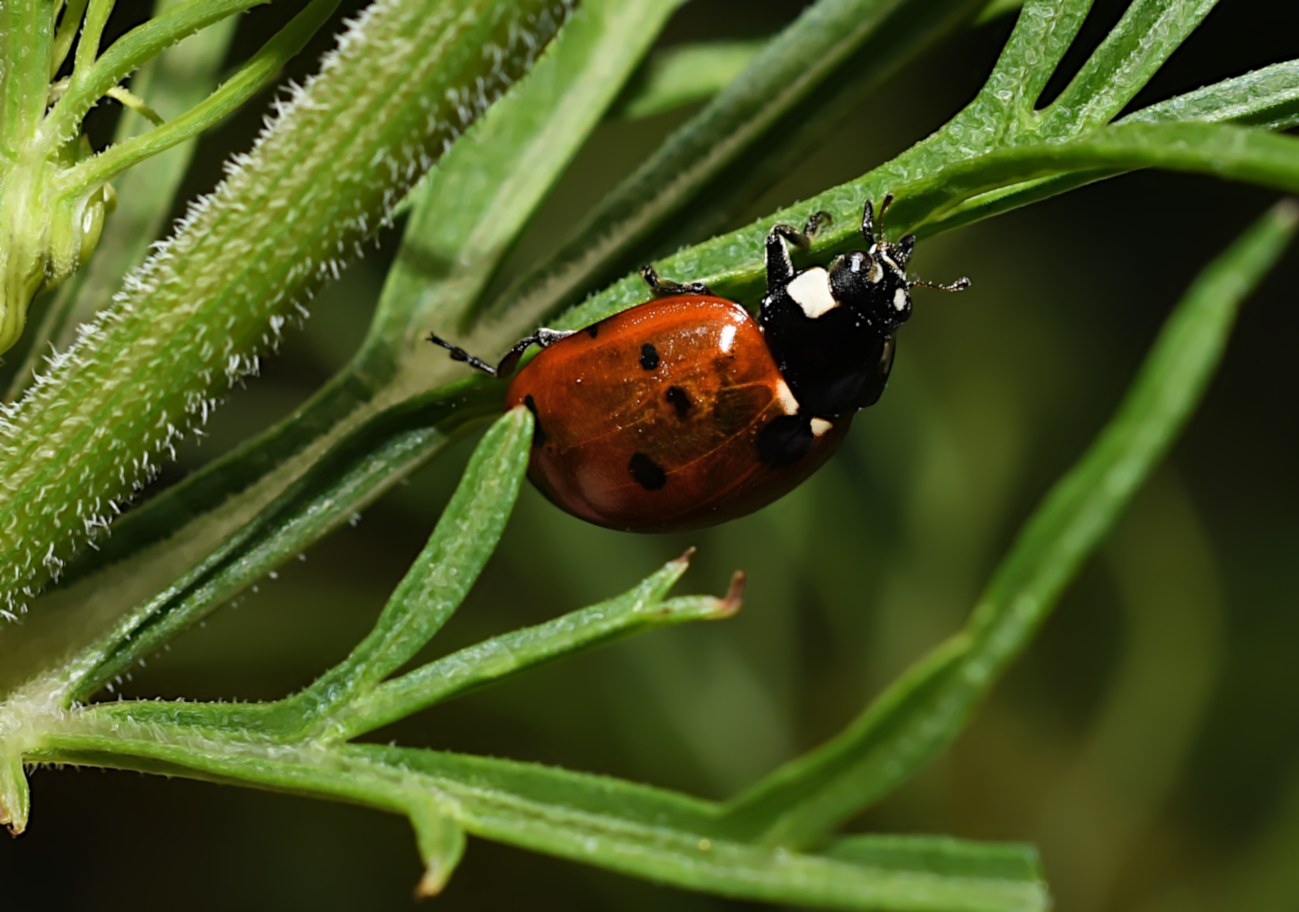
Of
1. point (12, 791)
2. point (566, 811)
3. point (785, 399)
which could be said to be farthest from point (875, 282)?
point (12, 791)

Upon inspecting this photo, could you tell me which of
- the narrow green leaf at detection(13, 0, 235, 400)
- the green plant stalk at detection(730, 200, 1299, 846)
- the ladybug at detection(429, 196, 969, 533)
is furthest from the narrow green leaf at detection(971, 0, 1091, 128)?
the narrow green leaf at detection(13, 0, 235, 400)

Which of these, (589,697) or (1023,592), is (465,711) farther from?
(1023,592)

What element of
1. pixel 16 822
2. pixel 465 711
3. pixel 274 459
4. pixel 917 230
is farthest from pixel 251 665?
pixel 917 230

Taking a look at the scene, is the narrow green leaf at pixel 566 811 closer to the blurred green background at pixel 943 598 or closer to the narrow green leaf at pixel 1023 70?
the narrow green leaf at pixel 1023 70

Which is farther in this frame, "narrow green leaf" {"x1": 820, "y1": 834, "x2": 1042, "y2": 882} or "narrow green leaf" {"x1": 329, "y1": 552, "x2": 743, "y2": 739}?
"narrow green leaf" {"x1": 329, "y1": 552, "x2": 743, "y2": 739}

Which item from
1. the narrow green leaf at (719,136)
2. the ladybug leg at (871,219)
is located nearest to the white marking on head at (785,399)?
the narrow green leaf at (719,136)

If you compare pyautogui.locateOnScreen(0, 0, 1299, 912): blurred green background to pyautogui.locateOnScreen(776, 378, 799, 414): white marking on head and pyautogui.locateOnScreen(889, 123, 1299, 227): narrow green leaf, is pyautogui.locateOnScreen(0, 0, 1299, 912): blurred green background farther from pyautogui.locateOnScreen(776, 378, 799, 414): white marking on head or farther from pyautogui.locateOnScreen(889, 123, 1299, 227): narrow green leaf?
pyautogui.locateOnScreen(889, 123, 1299, 227): narrow green leaf
